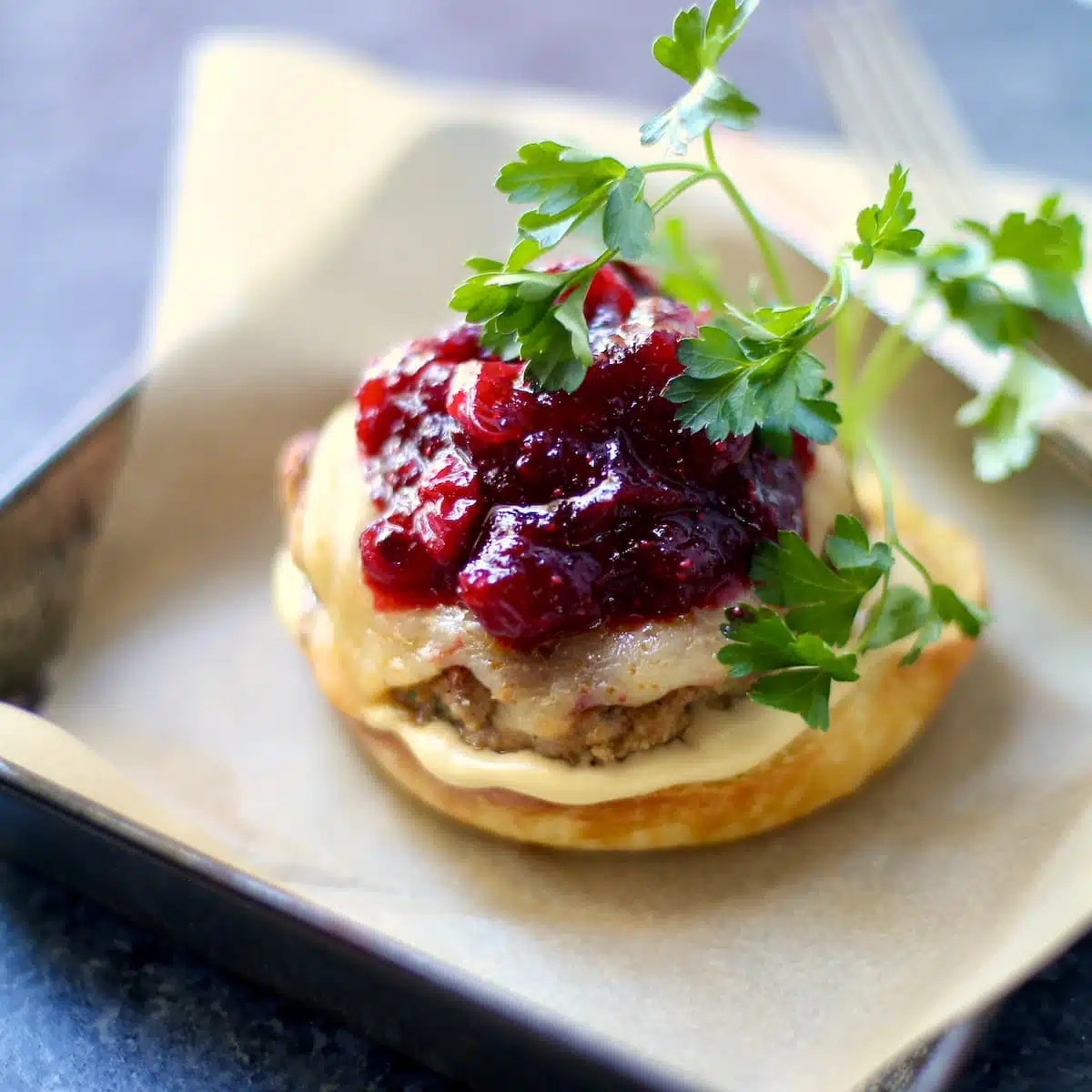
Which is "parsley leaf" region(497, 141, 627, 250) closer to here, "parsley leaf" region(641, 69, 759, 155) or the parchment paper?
"parsley leaf" region(641, 69, 759, 155)

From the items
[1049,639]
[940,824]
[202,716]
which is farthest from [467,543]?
[1049,639]

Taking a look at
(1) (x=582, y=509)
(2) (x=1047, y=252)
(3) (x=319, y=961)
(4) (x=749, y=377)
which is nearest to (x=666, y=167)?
(4) (x=749, y=377)

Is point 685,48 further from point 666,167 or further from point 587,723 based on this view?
point 587,723

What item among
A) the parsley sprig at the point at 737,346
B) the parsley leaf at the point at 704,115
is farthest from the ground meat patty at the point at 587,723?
the parsley leaf at the point at 704,115

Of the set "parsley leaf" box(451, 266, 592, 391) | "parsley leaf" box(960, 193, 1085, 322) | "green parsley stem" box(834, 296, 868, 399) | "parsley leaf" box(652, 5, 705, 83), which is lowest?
"green parsley stem" box(834, 296, 868, 399)

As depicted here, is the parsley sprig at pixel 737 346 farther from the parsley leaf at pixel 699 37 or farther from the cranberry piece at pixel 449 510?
the cranberry piece at pixel 449 510

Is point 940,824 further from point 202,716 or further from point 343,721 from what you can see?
point 202,716

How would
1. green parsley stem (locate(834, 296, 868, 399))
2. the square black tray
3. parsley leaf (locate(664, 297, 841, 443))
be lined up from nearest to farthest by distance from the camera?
the square black tray
parsley leaf (locate(664, 297, 841, 443))
green parsley stem (locate(834, 296, 868, 399))

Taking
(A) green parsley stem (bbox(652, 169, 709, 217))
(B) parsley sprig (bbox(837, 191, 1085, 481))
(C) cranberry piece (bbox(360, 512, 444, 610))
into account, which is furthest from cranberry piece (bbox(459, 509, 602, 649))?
(B) parsley sprig (bbox(837, 191, 1085, 481))
